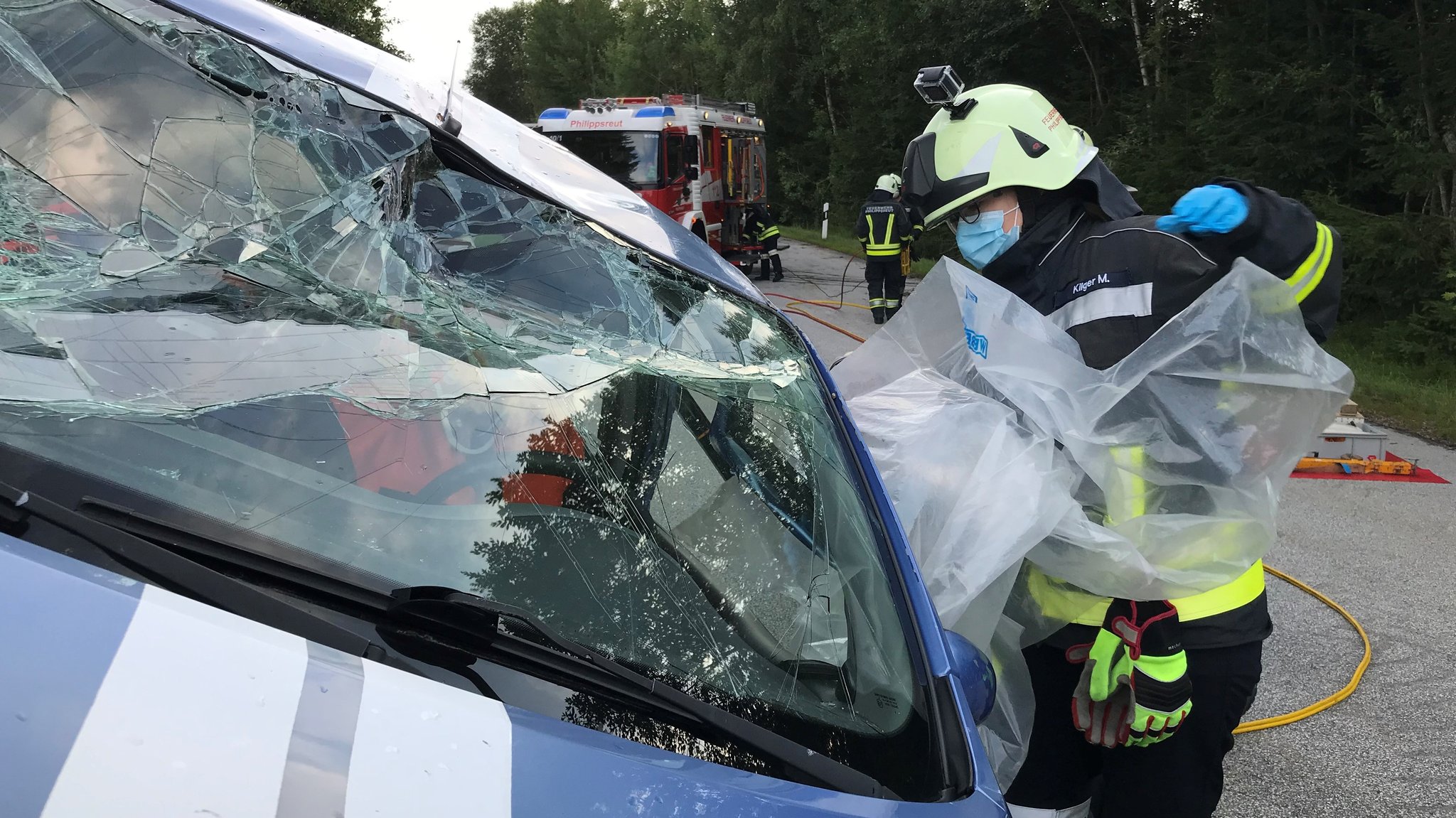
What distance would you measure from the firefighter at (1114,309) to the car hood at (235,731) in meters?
1.08

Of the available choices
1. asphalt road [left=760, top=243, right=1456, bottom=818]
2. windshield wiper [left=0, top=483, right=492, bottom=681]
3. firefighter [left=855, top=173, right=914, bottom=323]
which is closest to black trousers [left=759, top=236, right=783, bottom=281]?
firefighter [left=855, top=173, right=914, bottom=323]

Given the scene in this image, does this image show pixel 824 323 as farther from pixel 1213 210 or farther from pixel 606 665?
pixel 606 665

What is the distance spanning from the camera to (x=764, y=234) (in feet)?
47.9

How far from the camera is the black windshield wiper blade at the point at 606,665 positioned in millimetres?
1100

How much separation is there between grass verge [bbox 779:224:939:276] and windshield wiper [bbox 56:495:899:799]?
14.9m

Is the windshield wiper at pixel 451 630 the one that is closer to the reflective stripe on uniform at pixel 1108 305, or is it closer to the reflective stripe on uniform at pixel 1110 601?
the reflective stripe on uniform at pixel 1110 601

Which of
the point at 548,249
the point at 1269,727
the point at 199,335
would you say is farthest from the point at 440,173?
the point at 1269,727

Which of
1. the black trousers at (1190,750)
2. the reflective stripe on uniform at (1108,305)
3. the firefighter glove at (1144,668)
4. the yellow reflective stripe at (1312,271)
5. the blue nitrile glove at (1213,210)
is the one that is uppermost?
the blue nitrile glove at (1213,210)

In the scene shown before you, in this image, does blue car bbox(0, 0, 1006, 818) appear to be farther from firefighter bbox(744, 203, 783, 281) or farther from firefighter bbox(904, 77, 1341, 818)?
firefighter bbox(744, 203, 783, 281)

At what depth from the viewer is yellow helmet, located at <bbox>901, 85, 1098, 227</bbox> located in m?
2.09

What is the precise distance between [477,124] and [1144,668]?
161cm

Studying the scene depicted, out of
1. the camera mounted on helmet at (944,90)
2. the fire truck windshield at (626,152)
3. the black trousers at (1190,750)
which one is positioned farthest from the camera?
the fire truck windshield at (626,152)

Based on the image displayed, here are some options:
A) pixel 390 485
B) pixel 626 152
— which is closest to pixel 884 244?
pixel 626 152

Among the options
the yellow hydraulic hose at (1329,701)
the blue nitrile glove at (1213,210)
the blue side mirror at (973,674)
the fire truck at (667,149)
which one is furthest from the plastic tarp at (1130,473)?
the fire truck at (667,149)
